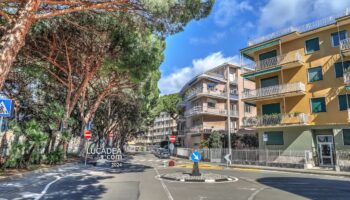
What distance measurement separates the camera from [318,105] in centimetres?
2478

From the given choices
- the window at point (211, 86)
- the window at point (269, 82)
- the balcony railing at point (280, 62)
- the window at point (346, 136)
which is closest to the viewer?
the window at point (346, 136)

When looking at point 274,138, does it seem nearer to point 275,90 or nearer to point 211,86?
point 275,90

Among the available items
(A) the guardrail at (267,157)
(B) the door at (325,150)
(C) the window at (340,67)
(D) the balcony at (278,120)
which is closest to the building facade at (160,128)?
(A) the guardrail at (267,157)

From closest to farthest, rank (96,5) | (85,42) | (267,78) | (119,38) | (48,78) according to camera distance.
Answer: (96,5) < (119,38) < (85,42) < (48,78) < (267,78)

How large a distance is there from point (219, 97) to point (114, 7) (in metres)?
37.1

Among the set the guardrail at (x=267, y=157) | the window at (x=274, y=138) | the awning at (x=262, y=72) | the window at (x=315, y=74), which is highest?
the awning at (x=262, y=72)

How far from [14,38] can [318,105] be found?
24845 millimetres

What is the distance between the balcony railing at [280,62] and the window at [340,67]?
311 cm

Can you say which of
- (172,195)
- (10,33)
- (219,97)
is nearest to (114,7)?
(10,33)

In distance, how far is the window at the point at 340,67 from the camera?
76.4 ft

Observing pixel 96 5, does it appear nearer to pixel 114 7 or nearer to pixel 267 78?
pixel 114 7

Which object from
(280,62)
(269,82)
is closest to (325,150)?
(269,82)

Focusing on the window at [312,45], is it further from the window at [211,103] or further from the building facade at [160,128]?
the building facade at [160,128]

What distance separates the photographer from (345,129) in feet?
74.2
